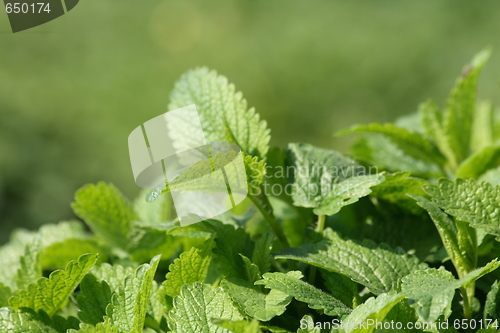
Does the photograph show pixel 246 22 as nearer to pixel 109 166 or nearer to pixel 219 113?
pixel 109 166

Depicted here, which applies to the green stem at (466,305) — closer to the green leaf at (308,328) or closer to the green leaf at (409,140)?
the green leaf at (308,328)

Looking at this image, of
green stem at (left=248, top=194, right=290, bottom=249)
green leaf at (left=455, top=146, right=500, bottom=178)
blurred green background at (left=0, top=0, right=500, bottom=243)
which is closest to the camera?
green stem at (left=248, top=194, right=290, bottom=249)

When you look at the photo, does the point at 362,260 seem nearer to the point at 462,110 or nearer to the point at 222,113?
the point at 222,113

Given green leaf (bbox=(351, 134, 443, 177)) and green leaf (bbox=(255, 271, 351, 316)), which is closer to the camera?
green leaf (bbox=(255, 271, 351, 316))

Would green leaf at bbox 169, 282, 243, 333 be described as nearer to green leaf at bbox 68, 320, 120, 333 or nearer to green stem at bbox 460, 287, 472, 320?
green leaf at bbox 68, 320, 120, 333

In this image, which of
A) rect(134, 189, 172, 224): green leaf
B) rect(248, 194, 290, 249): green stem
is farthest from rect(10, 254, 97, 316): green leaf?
rect(134, 189, 172, 224): green leaf

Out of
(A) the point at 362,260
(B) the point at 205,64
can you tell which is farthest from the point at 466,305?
(B) the point at 205,64

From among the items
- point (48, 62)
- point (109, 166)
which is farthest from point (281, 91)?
point (48, 62)
